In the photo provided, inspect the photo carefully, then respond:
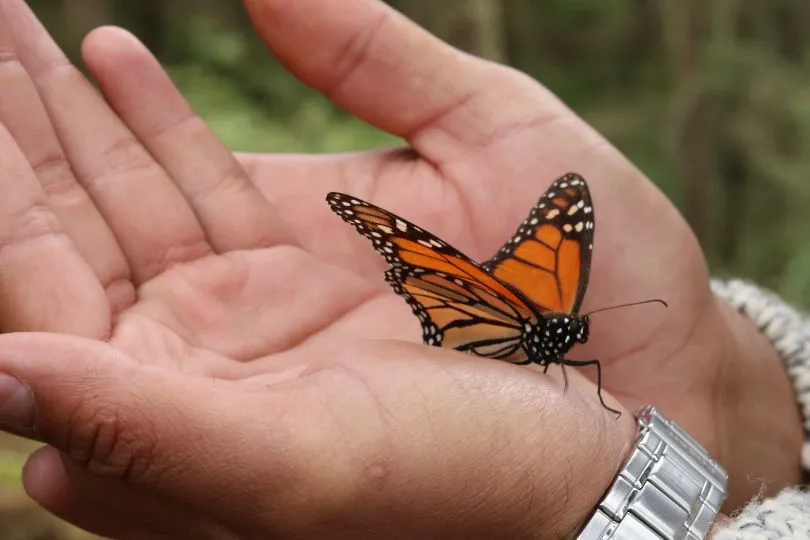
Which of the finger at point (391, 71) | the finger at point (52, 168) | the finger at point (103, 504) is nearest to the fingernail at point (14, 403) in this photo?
the finger at point (103, 504)

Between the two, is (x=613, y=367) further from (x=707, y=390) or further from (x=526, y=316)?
(x=526, y=316)

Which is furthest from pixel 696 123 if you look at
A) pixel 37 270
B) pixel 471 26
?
pixel 37 270

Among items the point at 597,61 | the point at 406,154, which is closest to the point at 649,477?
the point at 406,154

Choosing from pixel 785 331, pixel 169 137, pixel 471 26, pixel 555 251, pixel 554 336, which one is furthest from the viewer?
pixel 471 26

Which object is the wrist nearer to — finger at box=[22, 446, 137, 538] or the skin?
the skin

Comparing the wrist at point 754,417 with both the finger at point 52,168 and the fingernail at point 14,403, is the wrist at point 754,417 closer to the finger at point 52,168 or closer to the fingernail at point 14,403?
the finger at point 52,168

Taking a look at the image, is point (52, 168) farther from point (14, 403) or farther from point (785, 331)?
point (785, 331)

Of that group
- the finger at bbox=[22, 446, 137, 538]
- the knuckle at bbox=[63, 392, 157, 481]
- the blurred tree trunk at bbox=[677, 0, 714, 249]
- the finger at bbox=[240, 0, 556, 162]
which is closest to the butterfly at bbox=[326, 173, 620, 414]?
the finger at bbox=[240, 0, 556, 162]
